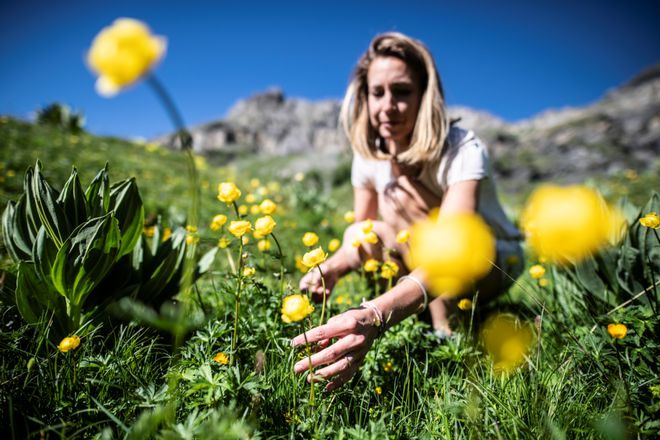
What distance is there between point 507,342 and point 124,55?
5.18 feet

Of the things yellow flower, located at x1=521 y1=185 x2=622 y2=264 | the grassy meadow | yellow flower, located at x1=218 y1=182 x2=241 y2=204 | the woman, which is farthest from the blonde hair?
yellow flower, located at x1=218 y1=182 x2=241 y2=204

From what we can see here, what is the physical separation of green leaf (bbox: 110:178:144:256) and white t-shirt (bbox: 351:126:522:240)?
138 cm

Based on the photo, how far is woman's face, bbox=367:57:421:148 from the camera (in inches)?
75.4

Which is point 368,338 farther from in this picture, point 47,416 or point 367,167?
point 367,167

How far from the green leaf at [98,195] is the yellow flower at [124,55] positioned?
0.76 meters

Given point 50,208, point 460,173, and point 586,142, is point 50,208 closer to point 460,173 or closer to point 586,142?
point 460,173

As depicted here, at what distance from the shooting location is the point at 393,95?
194cm

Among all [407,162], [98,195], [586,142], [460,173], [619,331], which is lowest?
[586,142]

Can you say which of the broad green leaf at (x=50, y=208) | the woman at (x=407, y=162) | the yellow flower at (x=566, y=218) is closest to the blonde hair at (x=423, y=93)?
the woman at (x=407, y=162)

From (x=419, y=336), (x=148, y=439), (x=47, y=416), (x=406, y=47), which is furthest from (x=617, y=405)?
(x=406, y=47)

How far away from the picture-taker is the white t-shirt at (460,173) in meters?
1.76

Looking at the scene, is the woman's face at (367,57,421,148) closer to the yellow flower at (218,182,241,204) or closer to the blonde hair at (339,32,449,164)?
the blonde hair at (339,32,449,164)

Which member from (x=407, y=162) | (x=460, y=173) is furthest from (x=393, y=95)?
(x=460, y=173)

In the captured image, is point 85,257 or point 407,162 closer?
point 85,257
